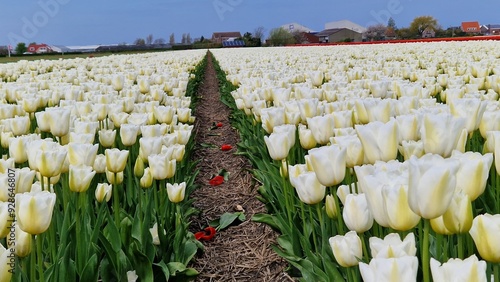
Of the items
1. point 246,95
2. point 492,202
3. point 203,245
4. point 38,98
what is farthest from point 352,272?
point 38,98

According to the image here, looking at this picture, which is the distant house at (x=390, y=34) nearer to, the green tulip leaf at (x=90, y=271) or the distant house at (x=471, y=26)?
the distant house at (x=471, y=26)

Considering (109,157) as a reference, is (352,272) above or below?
below

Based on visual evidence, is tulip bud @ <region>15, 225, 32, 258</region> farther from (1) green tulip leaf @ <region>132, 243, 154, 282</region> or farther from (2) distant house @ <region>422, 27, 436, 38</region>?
(2) distant house @ <region>422, 27, 436, 38</region>

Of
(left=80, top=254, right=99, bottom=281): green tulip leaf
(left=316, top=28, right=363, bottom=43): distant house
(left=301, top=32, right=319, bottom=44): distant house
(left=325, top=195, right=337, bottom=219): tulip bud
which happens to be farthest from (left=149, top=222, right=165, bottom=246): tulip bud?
(left=316, top=28, right=363, bottom=43): distant house

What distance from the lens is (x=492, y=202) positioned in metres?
2.17

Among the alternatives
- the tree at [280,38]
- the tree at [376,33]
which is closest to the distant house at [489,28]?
the tree at [376,33]

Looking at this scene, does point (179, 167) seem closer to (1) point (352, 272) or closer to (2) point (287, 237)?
(2) point (287, 237)

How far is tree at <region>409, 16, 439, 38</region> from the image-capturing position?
81.2 meters

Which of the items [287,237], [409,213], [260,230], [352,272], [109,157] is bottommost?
[260,230]

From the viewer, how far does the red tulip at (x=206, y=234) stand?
3.46 meters

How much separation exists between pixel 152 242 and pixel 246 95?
2103 mm

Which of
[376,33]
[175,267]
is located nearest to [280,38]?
[376,33]

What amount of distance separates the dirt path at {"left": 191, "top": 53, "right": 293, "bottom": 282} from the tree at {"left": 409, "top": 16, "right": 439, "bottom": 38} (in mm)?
81190

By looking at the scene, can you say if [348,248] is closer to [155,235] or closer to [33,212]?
[33,212]
